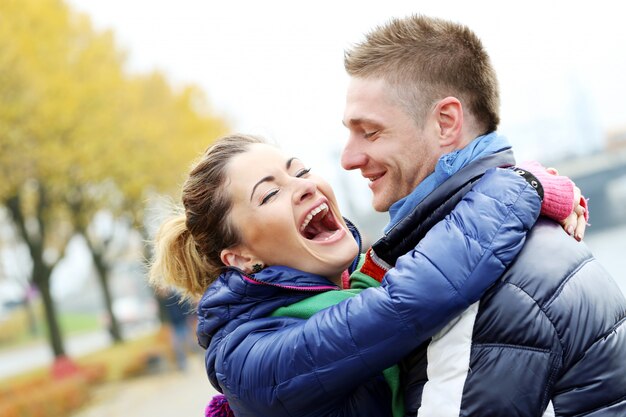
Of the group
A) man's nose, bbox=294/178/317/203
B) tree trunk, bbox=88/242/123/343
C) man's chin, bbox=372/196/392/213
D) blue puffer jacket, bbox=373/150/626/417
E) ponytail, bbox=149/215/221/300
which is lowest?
tree trunk, bbox=88/242/123/343

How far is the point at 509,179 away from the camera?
2.03 m

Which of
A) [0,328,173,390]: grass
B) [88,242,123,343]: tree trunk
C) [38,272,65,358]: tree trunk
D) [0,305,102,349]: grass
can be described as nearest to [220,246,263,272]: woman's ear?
[0,328,173,390]: grass

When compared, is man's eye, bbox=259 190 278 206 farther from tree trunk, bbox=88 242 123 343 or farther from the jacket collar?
tree trunk, bbox=88 242 123 343

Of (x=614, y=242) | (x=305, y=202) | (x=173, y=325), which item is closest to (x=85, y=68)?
(x=173, y=325)

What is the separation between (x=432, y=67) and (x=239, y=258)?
35.7 inches

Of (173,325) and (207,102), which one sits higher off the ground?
(207,102)

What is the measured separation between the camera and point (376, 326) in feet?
6.32

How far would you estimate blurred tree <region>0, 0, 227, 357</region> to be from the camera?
16062mm

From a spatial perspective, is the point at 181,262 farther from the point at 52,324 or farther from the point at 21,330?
the point at 21,330

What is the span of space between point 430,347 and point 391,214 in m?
0.51

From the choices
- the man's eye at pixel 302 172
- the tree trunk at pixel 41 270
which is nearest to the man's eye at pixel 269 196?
the man's eye at pixel 302 172

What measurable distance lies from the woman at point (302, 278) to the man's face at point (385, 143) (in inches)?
10.1

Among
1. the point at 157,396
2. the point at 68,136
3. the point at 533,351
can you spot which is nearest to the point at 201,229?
the point at 533,351

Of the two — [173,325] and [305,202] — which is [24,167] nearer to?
[173,325]
